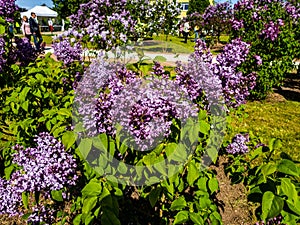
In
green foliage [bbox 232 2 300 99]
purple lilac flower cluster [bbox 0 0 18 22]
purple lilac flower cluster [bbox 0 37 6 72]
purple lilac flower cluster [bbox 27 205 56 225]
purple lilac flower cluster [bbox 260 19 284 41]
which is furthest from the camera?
green foliage [bbox 232 2 300 99]

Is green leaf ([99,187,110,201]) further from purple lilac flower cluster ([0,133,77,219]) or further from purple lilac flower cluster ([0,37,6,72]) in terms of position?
purple lilac flower cluster ([0,37,6,72])

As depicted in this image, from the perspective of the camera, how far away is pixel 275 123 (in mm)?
7008

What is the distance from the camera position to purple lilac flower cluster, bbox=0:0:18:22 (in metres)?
3.43

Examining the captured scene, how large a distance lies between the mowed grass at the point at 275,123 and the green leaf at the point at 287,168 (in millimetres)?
3881

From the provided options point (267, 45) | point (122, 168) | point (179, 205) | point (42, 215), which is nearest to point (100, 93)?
point (122, 168)

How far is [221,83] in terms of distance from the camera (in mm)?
2271

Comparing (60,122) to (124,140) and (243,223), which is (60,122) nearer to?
(124,140)

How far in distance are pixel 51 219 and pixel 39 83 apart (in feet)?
4.37

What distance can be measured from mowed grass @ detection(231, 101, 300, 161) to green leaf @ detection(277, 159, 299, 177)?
3881mm

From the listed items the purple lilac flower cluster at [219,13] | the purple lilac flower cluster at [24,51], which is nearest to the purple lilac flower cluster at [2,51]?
the purple lilac flower cluster at [24,51]

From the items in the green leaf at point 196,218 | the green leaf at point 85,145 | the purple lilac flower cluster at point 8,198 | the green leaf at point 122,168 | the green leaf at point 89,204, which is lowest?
the purple lilac flower cluster at point 8,198

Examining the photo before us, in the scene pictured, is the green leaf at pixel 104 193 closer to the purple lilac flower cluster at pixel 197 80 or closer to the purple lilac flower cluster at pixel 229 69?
the purple lilac flower cluster at pixel 197 80

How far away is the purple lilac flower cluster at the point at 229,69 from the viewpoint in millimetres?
2279

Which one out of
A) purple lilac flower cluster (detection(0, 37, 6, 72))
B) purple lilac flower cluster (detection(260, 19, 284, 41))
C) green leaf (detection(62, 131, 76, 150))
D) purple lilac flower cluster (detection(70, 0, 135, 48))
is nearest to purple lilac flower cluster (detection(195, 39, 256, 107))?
purple lilac flower cluster (detection(70, 0, 135, 48))
